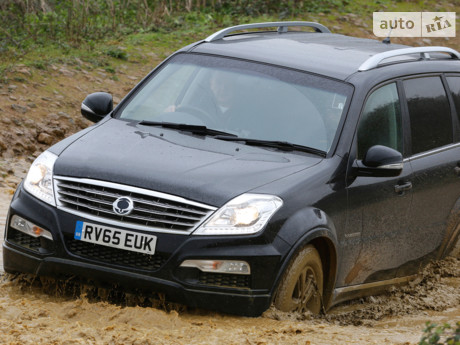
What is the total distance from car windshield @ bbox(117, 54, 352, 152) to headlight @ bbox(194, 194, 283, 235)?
896 mm

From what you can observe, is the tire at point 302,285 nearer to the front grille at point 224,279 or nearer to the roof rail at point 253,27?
the front grille at point 224,279

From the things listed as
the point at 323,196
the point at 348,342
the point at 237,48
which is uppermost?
the point at 237,48

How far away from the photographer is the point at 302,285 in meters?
5.75

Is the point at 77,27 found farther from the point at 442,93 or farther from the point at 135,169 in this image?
the point at 135,169

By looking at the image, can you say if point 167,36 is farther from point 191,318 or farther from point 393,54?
point 191,318

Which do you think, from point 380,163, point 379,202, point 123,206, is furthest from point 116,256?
point 379,202

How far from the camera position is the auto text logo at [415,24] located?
731 inches

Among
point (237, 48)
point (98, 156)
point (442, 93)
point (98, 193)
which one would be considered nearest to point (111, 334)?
point (98, 193)

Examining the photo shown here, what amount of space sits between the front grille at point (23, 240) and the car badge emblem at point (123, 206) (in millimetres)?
592

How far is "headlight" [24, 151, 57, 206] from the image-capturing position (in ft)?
18.5

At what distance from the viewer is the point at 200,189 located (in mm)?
5363

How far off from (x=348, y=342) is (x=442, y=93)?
2.83 m

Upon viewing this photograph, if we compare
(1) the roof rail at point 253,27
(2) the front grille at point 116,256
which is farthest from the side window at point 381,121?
(2) the front grille at point 116,256

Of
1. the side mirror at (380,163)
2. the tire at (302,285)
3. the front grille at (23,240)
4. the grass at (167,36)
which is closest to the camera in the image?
the tire at (302,285)
